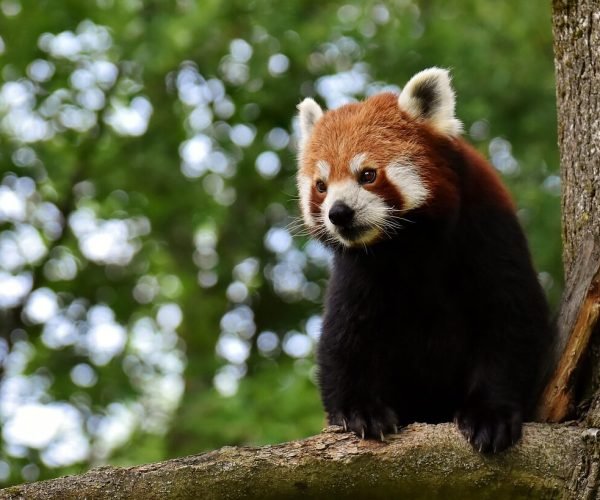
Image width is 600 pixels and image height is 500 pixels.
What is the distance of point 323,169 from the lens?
12.6 feet

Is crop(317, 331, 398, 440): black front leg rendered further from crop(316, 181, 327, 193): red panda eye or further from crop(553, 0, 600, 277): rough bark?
crop(553, 0, 600, 277): rough bark

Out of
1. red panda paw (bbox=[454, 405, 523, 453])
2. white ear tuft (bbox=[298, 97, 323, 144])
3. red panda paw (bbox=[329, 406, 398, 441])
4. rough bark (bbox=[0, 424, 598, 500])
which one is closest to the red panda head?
white ear tuft (bbox=[298, 97, 323, 144])

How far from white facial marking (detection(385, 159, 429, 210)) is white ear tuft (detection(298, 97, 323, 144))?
705 mm

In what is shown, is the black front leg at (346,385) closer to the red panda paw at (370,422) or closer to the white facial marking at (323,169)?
the red panda paw at (370,422)

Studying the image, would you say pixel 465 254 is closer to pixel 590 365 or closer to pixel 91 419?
pixel 590 365

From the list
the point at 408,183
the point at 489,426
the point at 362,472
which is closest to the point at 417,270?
the point at 408,183

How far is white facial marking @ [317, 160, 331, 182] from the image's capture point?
381 centimetres

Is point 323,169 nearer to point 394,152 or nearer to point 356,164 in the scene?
point 356,164

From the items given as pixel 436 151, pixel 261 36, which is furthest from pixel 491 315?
pixel 261 36

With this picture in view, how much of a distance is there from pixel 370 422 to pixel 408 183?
40.4 inches

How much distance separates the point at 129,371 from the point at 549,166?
191 inches

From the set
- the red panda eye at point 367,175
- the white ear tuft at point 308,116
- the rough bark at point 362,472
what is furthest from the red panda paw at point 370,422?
the white ear tuft at point 308,116

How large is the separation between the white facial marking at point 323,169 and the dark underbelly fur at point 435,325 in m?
0.35

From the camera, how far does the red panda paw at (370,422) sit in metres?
3.31
